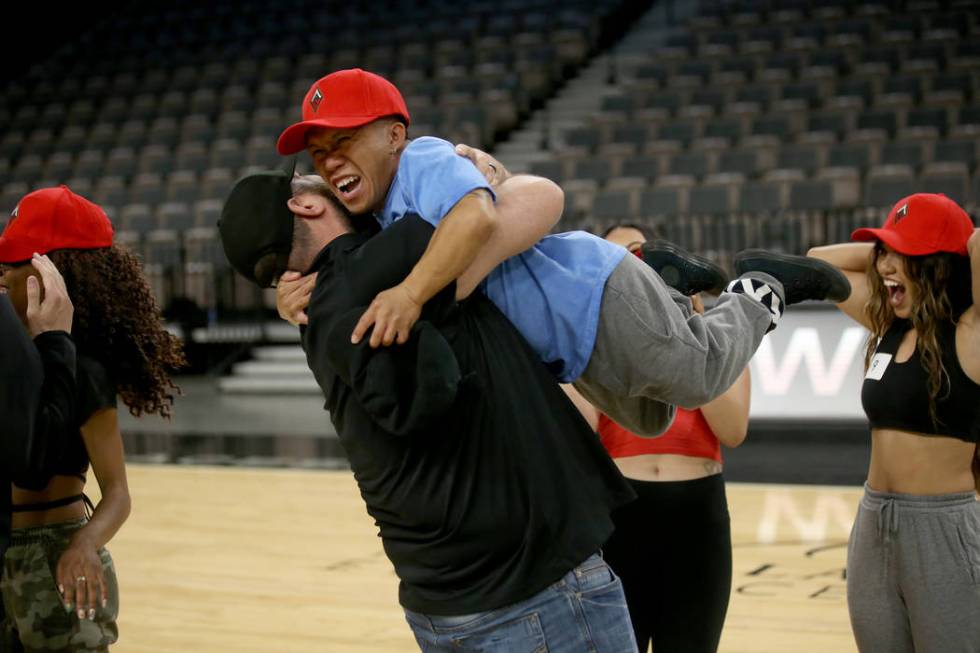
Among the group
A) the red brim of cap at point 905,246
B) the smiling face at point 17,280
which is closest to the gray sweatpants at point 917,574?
the red brim of cap at point 905,246

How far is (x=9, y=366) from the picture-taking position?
1.83 m

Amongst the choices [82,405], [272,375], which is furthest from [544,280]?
[272,375]

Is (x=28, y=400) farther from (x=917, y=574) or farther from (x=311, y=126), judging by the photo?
(x=917, y=574)

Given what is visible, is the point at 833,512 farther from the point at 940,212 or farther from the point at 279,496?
the point at 940,212

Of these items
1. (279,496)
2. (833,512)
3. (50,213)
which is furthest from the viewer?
(279,496)

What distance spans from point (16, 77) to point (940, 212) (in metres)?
17.4

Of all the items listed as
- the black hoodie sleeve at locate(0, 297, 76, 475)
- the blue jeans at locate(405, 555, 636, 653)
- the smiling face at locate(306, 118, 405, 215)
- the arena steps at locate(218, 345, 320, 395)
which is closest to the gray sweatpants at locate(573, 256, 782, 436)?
the blue jeans at locate(405, 555, 636, 653)

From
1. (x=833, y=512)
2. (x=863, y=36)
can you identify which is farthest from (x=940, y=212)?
(x=863, y=36)

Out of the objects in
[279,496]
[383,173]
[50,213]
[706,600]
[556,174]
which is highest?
[383,173]

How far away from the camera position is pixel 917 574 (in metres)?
2.60

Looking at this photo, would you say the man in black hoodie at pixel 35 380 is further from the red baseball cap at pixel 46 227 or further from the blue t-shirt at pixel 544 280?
the blue t-shirt at pixel 544 280

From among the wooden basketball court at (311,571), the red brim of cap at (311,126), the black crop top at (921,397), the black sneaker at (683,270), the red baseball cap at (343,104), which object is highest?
the red baseball cap at (343,104)

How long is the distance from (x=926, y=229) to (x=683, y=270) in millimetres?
907

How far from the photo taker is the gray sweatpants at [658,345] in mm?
1721
